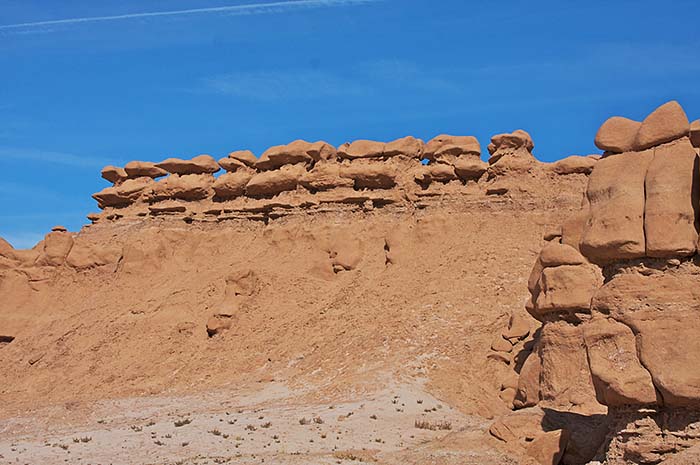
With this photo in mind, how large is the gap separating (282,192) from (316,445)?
62.0 ft

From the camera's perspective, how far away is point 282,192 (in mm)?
36625

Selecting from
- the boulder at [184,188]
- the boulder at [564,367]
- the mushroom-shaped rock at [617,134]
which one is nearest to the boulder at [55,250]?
the boulder at [184,188]

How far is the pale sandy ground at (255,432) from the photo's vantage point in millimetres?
17922

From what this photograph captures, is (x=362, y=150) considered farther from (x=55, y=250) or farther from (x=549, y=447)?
(x=549, y=447)

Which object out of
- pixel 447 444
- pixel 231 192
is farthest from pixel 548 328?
pixel 231 192

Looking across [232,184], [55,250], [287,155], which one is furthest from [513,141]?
[55,250]

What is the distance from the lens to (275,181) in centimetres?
3634

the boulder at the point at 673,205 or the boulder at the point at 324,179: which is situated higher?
the boulder at the point at 324,179

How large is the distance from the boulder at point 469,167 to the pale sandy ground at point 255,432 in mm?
11581

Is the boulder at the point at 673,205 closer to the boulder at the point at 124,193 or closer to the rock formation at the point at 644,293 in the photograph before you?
the rock formation at the point at 644,293

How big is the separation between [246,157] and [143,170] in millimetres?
5465

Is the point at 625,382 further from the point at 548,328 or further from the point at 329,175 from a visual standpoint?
Answer: the point at 329,175

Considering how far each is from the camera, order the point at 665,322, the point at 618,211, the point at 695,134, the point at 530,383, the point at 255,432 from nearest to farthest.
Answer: the point at 665,322 < the point at 618,211 < the point at 695,134 < the point at 255,432 < the point at 530,383

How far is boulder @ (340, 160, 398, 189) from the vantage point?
113ft
